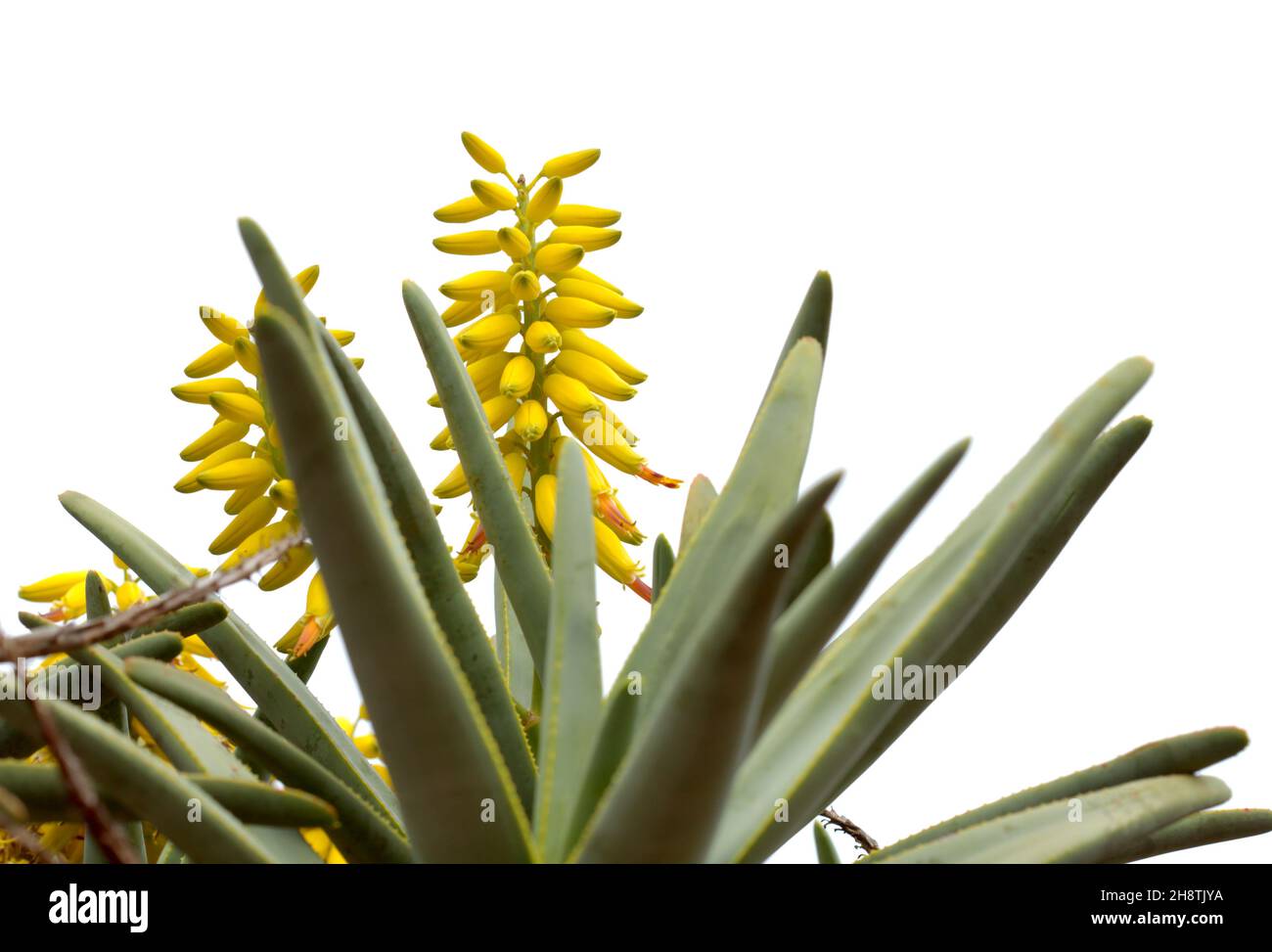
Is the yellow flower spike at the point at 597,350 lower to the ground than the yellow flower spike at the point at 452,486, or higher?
higher

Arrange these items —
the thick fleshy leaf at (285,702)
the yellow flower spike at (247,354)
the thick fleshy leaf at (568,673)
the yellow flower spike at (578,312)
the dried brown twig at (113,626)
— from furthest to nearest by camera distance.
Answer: the yellow flower spike at (578,312) → the yellow flower spike at (247,354) → the thick fleshy leaf at (285,702) → the thick fleshy leaf at (568,673) → the dried brown twig at (113,626)

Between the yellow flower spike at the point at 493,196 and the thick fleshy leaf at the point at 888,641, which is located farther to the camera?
the yellow flower spike at the point at 493,196

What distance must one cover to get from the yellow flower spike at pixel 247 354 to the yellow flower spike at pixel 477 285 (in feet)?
0.57

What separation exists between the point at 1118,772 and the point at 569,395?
48cm

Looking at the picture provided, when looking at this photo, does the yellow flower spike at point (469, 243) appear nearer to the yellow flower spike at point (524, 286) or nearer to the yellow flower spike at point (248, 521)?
the yellow flower spike at point (524, 286)

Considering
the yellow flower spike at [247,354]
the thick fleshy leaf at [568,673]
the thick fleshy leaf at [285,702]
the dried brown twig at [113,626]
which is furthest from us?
the yellow flower spike at [247,354]

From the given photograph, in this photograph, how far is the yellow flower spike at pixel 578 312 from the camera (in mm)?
969

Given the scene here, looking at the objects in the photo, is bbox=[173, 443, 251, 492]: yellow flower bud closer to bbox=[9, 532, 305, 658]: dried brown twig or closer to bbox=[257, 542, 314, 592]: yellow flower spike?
bbox=[257, 542, 314, 592]: yellow flower spike

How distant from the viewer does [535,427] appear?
931 mm

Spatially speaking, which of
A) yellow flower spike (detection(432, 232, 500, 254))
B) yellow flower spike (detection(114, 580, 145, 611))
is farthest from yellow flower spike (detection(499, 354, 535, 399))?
yellow flower spike (detection(114, 580, 145, 611))

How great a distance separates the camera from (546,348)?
0.95 meters

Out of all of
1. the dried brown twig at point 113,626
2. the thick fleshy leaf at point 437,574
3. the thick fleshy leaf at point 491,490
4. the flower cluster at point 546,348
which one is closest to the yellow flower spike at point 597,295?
the flower cluster at point 546,348
